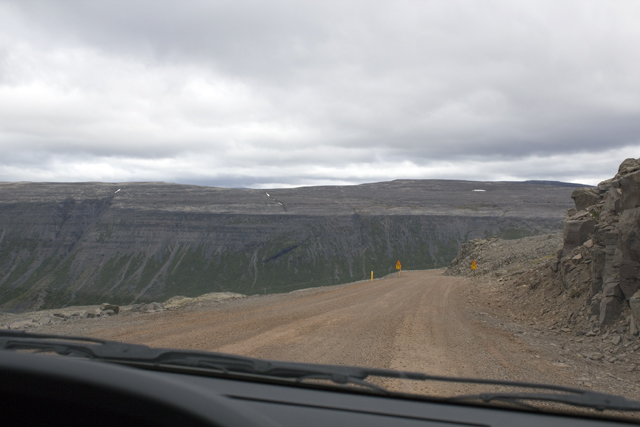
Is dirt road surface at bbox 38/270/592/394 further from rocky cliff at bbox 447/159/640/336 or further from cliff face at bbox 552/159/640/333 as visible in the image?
cliff face at bbox 552/159/640/333

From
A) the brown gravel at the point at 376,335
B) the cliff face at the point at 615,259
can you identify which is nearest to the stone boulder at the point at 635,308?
the cliff face at the point at 615,259

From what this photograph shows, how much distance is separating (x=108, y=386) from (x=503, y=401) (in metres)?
1.92

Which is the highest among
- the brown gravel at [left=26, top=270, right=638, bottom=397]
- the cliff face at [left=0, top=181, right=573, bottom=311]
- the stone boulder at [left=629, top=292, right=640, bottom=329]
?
the stone boulder at [left=629, top=292, right=640, bottom=329]

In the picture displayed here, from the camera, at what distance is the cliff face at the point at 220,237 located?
119312mm

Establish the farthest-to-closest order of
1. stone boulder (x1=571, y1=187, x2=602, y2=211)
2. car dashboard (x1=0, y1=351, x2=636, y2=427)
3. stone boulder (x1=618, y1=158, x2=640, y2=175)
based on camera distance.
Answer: stone boulder (x1=571, y1=187, x2=602, y2=211)
stone boulder (x1=618, y1=158, x2=640, y2=175)
car dashboard (x1=0, y1=351, x2=636, y2=427)

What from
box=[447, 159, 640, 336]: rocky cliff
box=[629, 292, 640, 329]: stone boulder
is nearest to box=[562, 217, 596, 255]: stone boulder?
box=[447, 159, 640, 336]: rocky cliff

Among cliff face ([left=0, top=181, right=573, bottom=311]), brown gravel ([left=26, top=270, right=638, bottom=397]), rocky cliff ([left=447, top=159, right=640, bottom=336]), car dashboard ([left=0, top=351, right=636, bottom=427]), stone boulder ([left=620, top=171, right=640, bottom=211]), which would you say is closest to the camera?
car dashboard ([left=0, top=351, right=636, bottom=427])

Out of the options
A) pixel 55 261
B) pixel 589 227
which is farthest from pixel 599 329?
pixel 55 261

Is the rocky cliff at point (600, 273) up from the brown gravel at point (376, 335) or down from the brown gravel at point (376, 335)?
up

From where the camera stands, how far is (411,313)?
1367 centimetres

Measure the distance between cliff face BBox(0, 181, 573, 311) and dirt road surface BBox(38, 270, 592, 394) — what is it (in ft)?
316

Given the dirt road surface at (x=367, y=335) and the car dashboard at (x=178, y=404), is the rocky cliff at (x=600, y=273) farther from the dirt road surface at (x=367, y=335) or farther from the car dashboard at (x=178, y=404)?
the car dashboard at (x=178, y=404)

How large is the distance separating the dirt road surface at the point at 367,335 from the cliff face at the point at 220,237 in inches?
3787

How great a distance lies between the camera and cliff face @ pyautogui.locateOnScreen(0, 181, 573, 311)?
11931 cm
